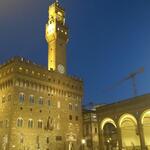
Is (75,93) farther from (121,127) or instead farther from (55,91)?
(121,127)

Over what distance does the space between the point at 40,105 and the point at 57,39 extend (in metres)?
22.0

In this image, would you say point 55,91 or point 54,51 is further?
point 54,51

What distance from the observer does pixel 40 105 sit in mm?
58188

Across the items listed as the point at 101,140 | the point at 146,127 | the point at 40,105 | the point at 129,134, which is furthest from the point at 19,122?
the point at 146,127

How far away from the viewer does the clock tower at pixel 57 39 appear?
225 ft

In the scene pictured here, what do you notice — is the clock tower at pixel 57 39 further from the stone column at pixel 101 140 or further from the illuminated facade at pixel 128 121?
the stone column at pixel 101 140

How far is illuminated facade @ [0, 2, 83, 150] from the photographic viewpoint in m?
52.8

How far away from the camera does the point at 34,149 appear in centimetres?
5375

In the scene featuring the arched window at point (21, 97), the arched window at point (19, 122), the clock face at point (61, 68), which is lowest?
the arched window at point (19, 122)

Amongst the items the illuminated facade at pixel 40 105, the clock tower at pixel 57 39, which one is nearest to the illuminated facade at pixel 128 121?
the illuminated facade at pixel 40 105

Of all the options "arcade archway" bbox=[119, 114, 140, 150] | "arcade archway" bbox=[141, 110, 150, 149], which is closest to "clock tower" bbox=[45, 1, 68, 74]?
"arcade archway" bbox=[119, 114, 140, 150]

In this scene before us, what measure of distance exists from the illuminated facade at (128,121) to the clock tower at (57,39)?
19.1 meters

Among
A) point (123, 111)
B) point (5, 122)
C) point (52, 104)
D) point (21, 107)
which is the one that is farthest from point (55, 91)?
point (123, 111)

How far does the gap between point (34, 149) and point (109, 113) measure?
18.3 metres
